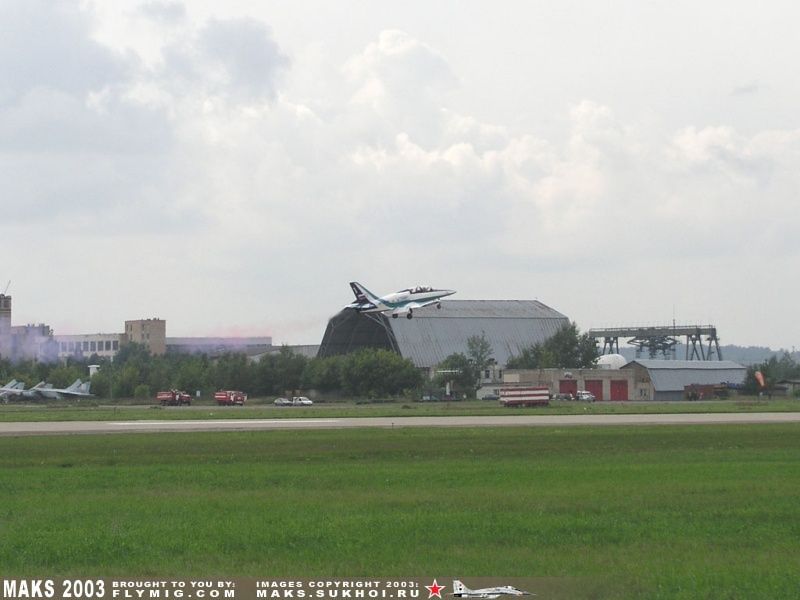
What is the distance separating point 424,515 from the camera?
2695 cm

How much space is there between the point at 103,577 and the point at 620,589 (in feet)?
29.4

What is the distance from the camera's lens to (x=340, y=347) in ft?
643

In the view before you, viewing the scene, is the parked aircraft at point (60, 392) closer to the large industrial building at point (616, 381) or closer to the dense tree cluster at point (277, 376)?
the dense tree cluster at point (277, 376)

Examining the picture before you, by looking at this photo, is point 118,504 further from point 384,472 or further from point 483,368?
point 483,368

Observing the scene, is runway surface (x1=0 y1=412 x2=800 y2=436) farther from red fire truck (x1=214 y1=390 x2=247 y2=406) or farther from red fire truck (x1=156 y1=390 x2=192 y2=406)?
red fire truck (x1=156 y1=390 x2=192 y2=406)

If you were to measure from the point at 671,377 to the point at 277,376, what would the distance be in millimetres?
59173

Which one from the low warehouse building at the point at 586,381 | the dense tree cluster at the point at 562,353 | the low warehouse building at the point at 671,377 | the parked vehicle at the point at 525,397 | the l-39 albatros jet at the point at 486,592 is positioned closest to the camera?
the l-39 albatros jet at the point at 486,592

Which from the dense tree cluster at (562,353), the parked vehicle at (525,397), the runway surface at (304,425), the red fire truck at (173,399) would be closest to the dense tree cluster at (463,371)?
the dense tree cluster at (562,353)

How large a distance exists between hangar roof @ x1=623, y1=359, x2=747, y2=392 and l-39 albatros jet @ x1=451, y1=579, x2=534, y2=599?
15214cm

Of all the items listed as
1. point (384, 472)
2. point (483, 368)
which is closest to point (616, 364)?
point (483, 368)

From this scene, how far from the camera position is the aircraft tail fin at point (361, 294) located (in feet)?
421

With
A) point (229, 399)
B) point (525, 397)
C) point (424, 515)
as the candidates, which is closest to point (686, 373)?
point (525, 397)

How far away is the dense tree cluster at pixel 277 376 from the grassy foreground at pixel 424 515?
114 metres

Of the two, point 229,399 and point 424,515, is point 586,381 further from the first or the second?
point 424,515
